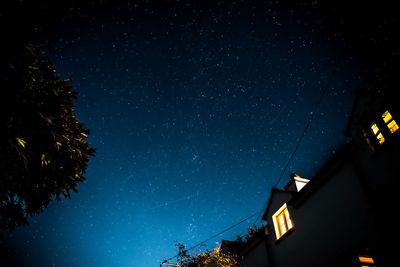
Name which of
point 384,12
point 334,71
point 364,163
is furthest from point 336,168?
point 384,12

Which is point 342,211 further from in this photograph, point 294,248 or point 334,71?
point 334,71

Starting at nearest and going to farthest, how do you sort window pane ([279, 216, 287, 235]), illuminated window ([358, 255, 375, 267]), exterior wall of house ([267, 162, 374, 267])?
illuminated window ([358, 255, 375, 267]), exterior wall of house ([267, 162, 374, 267]), window pane ([279, 216, 287, 235])

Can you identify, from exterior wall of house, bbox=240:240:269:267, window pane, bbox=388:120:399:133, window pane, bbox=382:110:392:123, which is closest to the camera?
window pane, bbox=388:120:399:133

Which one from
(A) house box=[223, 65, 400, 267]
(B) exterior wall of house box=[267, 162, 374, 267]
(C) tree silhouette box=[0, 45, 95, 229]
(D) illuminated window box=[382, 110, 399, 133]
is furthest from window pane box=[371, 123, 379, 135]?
(C) tree silhouette box=[0, 45, 95, 229]

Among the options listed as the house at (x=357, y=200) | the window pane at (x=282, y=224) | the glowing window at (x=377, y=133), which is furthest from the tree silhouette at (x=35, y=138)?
the glowing window at (x=377, y=133)

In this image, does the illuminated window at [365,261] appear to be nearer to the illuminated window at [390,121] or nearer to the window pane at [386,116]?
the illuminated window at [390,121]

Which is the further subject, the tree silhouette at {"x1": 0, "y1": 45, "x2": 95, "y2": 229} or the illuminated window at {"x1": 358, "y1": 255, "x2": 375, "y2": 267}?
the illuminated window at {"x1": 358, "y1": 255, "x2": 375, "y2": 267}

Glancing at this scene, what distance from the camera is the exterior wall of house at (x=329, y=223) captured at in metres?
8.32

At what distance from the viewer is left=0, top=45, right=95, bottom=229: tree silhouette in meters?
7.02

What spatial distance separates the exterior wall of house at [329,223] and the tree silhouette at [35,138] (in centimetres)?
1184

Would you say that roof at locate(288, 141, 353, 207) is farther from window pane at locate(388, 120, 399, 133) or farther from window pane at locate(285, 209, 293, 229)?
window pane at locate(388, 120, 399, 133)

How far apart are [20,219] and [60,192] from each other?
1757mm

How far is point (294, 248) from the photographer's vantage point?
1151cm

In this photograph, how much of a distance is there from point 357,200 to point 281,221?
621 cm
